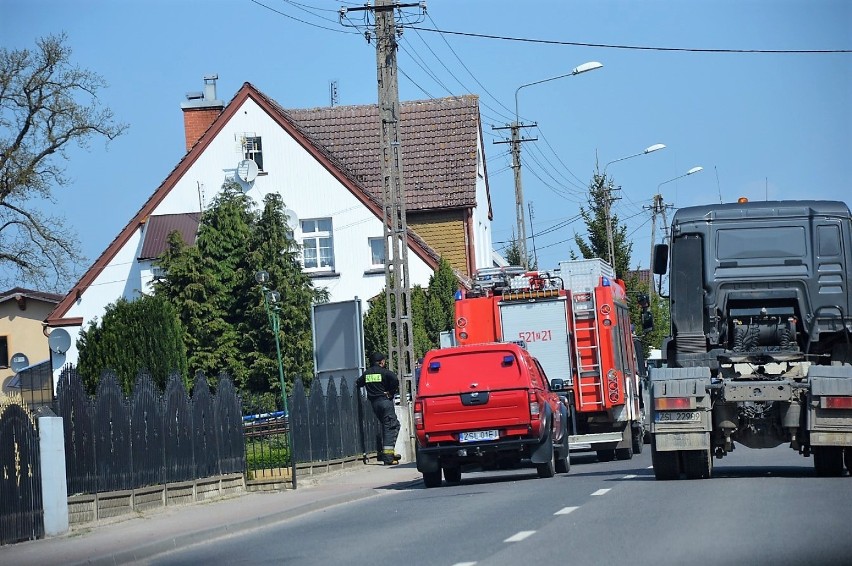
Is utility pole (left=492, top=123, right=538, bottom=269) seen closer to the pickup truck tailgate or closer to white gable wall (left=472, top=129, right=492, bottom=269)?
white gable wall (left=472, top=129, right=492, bottom=269)

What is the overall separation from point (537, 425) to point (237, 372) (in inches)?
994

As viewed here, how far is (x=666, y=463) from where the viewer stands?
18422 millimetres

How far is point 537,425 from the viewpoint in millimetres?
20891

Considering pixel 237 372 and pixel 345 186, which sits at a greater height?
pixel 345 186

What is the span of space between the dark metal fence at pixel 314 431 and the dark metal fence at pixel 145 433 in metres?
0.61

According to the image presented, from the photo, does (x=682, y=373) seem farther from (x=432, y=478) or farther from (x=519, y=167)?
(x=519, y=167)

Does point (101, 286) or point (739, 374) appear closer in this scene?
point (739, 374)

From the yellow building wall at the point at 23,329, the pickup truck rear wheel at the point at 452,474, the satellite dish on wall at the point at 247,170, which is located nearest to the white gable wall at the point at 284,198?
the satellite dish on wall at the point at 247,170

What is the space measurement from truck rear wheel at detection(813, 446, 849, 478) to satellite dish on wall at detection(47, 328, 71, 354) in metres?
12.1

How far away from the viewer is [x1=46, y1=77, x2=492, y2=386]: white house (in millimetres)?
50094

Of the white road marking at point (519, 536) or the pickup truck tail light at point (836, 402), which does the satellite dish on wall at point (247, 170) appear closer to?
the pickup truck tail light at point (836, 402)

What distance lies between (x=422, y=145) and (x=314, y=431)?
29.9 m

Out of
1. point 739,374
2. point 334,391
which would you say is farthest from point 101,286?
point 739,374

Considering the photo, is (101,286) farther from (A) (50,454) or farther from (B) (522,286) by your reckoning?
(A) (50,454)
